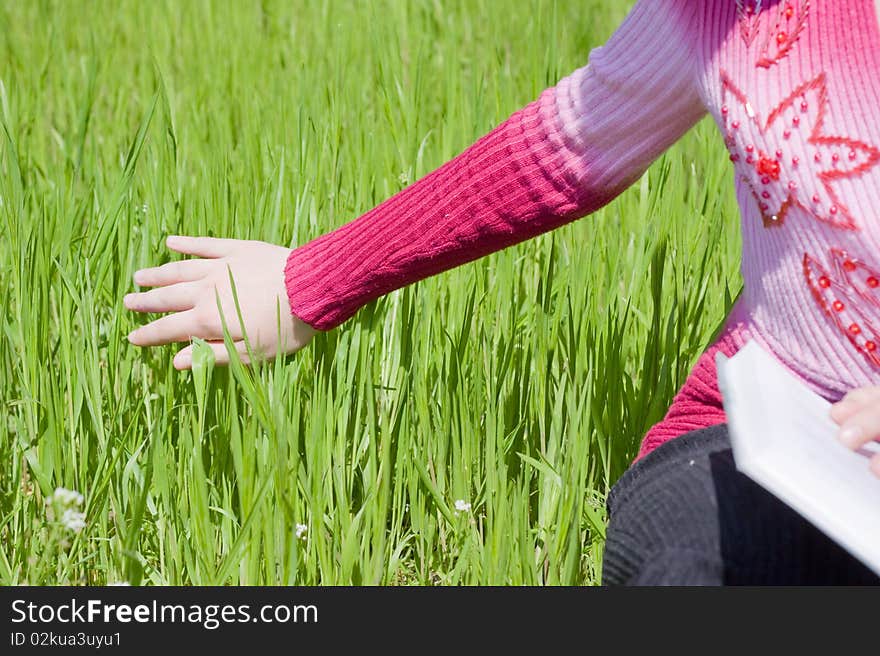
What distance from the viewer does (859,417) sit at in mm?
784

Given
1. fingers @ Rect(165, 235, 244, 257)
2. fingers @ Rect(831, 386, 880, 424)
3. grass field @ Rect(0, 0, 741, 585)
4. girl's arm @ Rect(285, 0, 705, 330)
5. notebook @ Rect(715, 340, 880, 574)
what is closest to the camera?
notebook @ Rect(715, 340, 880, 574)

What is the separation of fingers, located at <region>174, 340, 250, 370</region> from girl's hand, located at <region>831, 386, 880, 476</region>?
547 millimetres

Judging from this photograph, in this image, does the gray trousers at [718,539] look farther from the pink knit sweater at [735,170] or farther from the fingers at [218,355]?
the fingers at [218,355]

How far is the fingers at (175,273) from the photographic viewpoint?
3.79 feet

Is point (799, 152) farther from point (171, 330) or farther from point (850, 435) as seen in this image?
point (171, 330)

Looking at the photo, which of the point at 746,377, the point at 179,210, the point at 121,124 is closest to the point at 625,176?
the point at 746,377

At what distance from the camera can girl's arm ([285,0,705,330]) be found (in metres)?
0.95

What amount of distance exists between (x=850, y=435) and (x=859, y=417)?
0.02 m

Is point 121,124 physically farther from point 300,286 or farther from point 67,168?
point 300,286

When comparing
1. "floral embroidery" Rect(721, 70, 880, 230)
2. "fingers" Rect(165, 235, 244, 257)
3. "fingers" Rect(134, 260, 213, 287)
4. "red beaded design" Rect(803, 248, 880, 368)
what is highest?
"fingers" Rect(165, 235, 244, 257)

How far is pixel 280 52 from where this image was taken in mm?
2340

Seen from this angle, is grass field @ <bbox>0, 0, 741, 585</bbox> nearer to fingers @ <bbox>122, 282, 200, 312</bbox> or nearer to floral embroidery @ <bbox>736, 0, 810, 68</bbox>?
fingers @ <bbox>122, 282, 200, 312</bbox>

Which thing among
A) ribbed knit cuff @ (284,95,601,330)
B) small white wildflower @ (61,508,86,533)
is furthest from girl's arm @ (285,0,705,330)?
small white wildflower @ (61,508,86,533)

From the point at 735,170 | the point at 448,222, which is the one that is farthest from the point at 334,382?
the point at 735,170
